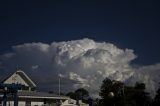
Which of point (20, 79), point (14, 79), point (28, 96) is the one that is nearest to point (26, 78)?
point (20, 79)

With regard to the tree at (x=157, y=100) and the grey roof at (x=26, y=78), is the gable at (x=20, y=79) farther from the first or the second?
the tree at (x=157, y=100)

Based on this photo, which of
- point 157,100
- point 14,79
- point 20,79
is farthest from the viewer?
point 157,100

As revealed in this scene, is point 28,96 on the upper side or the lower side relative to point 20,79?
lower

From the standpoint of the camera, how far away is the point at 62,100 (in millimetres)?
63906

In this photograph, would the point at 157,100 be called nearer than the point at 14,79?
No

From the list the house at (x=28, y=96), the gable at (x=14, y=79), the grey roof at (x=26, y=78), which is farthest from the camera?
the grey roof at (x=26, y=78)

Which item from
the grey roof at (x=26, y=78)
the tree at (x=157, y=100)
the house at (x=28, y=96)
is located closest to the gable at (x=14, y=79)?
the house at (x=28, y=96)

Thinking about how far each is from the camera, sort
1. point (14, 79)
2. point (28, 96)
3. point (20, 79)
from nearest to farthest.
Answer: point (28, 96)
point (14, 79)
point (20, 79)

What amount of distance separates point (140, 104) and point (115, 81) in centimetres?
1325

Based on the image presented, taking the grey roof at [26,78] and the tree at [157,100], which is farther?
the tree at [157,100]

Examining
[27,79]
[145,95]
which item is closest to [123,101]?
[27,79]

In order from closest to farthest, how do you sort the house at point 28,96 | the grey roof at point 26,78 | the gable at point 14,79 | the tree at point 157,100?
1. the house at point 28,96
2. the gable at point 14,79
3. the grey roof at point 26,78
4. the tree at point 157,100

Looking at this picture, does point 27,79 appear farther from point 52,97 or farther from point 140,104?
point 140,104

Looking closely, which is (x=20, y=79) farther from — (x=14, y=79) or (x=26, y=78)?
(x=14, y=79)
